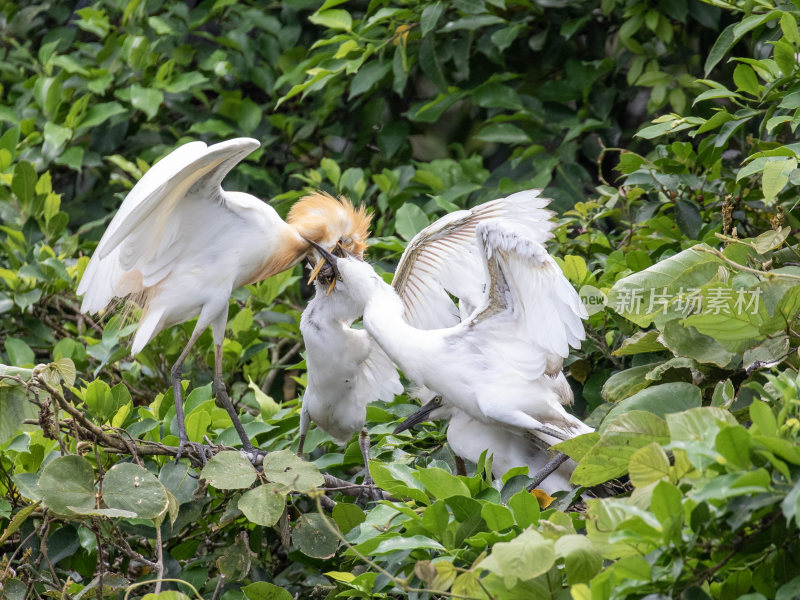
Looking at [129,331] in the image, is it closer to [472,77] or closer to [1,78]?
[472,77]

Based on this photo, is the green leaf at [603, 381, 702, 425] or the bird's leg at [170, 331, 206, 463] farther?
the bird's leg at [170, 331, 206, 463]

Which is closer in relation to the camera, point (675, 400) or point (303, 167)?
point (675, 400)

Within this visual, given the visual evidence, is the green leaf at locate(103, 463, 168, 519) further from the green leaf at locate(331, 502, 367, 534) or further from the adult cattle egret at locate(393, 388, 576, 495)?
the adult cattle egret at locate(393, 388, 576, 495)

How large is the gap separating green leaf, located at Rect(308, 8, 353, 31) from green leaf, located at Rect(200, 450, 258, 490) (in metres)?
2.57

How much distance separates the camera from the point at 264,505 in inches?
102

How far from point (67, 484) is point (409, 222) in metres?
1.91

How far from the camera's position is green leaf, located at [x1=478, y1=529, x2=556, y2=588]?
1760 mm

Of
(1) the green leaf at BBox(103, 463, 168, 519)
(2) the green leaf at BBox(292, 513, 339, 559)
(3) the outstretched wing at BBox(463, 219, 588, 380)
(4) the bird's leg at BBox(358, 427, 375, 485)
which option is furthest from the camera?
(4) the bird's leg at BBox(358, 427, 375, 485)

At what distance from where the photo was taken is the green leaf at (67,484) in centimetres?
241

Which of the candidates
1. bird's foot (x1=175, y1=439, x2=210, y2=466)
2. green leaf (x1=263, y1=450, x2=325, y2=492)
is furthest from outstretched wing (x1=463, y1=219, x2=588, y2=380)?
bird's foot (x1=175, y1=439, x2=210, y2=466)

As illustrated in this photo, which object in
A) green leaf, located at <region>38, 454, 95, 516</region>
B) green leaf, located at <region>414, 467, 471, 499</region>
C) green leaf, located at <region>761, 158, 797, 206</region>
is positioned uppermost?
green leaf, located at <region>761, 158, 797, 206</region>

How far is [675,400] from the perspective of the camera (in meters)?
2.44

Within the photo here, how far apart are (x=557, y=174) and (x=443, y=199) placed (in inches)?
26.9

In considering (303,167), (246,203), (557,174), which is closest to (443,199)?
(557,174)
